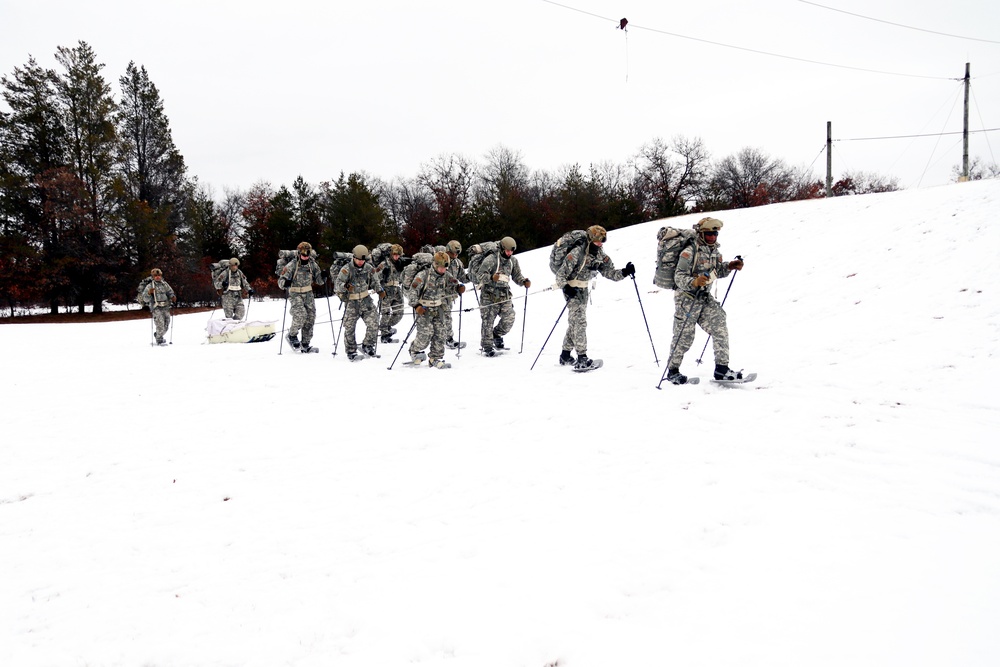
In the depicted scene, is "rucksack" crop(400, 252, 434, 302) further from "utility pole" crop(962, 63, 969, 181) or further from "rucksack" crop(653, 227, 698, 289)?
"utility pole" crop(962, 63, 969, 181)

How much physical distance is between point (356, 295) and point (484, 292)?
8.98ft

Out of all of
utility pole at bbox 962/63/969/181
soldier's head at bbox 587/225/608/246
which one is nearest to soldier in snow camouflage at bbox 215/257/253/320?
soldier's head at bbox 587/225/608/246

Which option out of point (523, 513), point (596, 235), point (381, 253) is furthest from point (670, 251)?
point (381, 253)

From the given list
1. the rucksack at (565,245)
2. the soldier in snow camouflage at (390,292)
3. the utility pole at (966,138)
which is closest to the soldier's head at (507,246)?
the rucksack at (565,245)

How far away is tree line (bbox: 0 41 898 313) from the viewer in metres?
29.2

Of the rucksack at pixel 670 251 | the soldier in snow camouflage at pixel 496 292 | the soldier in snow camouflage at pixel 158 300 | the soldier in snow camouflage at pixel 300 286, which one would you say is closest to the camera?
the rucksack at pixel 670 251

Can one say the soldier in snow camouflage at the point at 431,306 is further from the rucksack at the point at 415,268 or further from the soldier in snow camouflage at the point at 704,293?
the soldier in snow camouflage at the point at 704,293

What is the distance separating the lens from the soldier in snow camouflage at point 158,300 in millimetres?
15836

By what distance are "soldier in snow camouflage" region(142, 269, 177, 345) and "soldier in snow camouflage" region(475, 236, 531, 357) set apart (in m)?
10.2

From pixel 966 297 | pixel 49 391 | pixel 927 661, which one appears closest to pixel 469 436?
pixel 927 661

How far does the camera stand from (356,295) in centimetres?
1145

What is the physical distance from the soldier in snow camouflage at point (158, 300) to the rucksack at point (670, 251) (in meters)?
14.3

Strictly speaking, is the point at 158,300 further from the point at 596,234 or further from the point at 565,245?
the point at 596,234

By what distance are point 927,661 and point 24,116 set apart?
4198 centimetres
